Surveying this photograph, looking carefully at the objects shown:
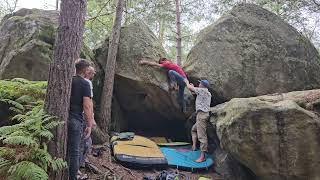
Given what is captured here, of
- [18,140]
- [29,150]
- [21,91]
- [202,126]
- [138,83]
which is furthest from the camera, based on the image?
[138,83]

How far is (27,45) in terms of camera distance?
9.21 m

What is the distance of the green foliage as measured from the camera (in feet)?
14.7

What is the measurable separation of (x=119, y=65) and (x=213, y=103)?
344 centimetres

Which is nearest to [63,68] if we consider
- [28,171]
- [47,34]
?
[28,171]

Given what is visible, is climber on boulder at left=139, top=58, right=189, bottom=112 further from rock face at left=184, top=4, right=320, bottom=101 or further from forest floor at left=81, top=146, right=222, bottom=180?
forest floor at left=81, top=146, right=222, bottom=180

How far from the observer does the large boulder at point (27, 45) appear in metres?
9.09

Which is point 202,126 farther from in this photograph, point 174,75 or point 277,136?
point 277,136

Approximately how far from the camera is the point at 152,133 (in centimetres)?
1300

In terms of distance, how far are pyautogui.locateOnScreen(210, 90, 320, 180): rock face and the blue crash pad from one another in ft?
4.98

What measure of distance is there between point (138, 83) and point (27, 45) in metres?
3.51

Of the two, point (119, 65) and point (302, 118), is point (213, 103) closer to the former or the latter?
point (119, 65)

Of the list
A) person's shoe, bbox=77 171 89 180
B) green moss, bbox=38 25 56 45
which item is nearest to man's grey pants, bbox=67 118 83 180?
person's shoe, bbox=77 171 89 180

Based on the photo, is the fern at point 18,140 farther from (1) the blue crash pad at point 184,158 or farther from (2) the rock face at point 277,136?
(1) the blue crash pad at point 184,158

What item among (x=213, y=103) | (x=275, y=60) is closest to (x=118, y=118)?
(x=213, y=103)
